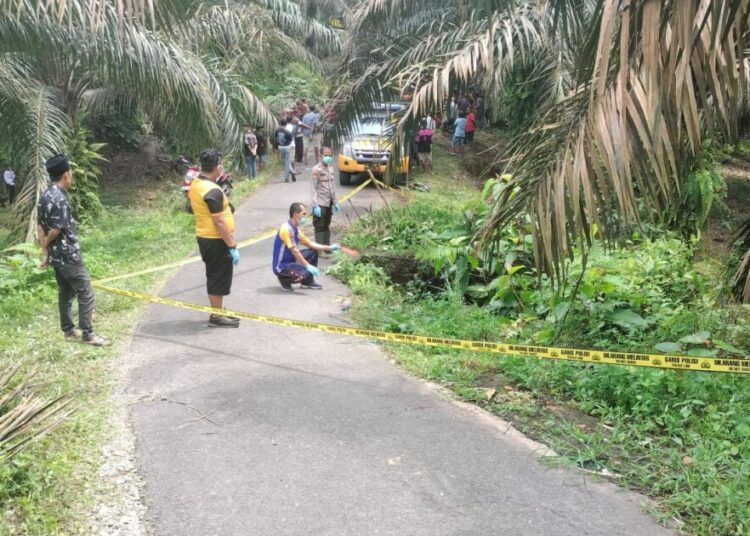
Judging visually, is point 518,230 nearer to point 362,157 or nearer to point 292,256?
point 292,256

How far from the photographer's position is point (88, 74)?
1288 centimetres

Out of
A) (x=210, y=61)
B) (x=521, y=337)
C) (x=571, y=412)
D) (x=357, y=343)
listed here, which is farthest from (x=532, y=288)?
(x=210, y=61)

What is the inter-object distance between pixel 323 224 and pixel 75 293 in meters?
5.14

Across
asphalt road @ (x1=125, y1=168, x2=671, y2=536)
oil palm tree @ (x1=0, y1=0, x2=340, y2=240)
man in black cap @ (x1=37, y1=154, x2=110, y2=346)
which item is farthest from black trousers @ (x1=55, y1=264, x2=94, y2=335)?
oil palm tree @ (x1=0, y1=0, x2=340, y2=240)

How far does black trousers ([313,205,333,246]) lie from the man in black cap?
501 cm

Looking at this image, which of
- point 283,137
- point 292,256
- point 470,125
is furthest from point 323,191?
point 470,125

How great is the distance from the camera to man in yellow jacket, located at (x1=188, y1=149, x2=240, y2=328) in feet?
22.3

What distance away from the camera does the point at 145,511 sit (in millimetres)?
3900

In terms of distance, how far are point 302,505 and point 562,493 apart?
1453 millimetres

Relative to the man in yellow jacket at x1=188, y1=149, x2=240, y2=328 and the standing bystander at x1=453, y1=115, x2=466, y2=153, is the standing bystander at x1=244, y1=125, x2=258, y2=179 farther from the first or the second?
the man in yellow jacket at x1=188, y1=149, x2=240, y2=328

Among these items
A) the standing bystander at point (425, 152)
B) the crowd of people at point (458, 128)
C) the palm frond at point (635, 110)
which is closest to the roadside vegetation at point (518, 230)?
the palm frond at point (635, 110)

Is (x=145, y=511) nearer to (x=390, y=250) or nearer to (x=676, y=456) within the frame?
(x=676, y=456)

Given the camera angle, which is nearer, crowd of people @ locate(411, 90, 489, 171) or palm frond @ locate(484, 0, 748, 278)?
palm frond @ locate(484, 0, 748, 278)

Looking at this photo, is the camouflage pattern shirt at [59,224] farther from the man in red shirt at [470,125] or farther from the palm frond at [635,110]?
the man in red shirt at [470,125]
